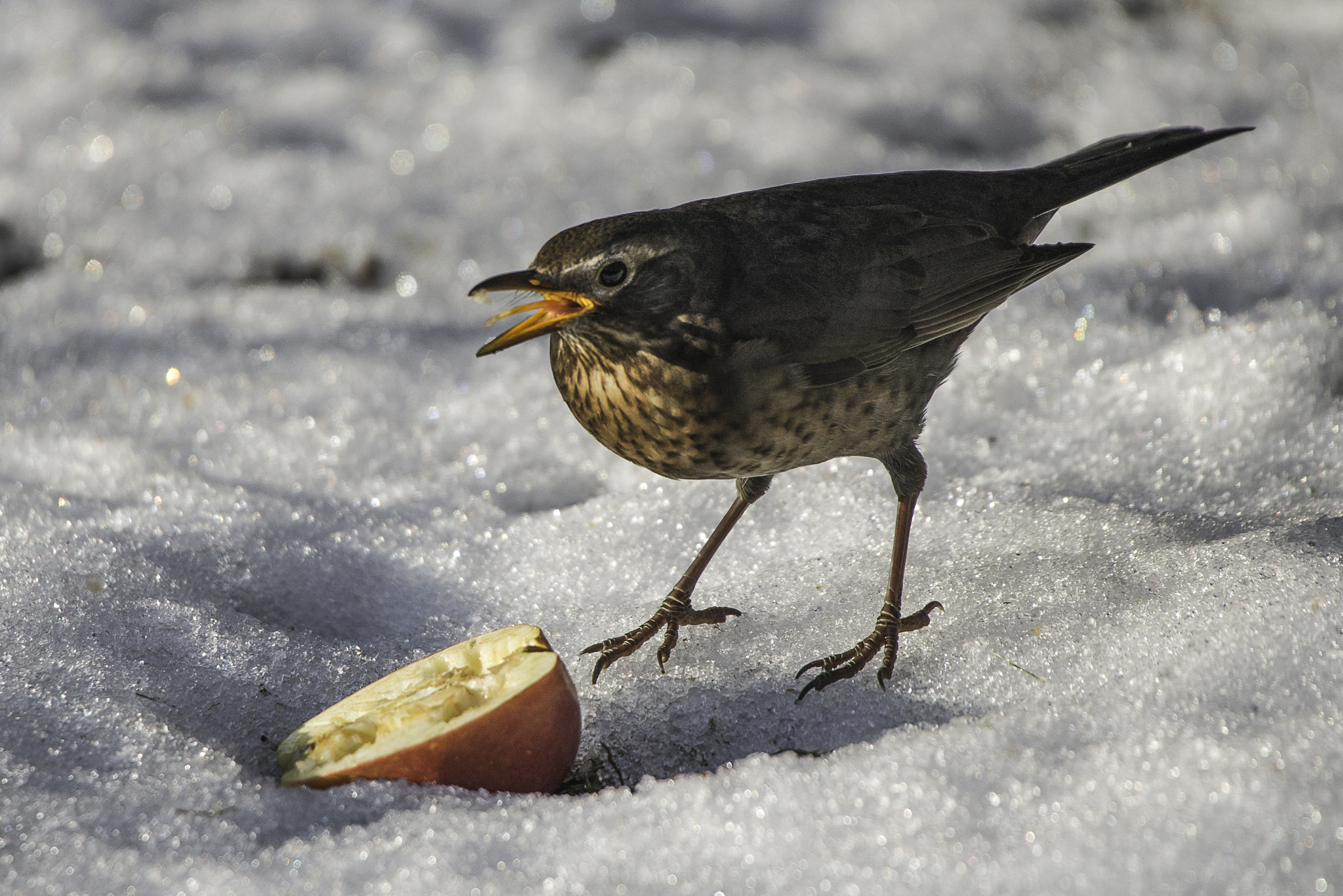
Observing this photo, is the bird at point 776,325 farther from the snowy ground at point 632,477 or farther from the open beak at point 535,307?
the snowy ground at point 632,477

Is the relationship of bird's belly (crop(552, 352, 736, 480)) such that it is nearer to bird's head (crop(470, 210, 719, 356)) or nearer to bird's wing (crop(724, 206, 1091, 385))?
bird's head (crop(470, 210, 719, 356))

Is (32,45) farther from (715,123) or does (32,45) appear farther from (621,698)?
(621,698)

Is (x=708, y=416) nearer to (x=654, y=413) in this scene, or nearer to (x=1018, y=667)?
(x=654, y=413)

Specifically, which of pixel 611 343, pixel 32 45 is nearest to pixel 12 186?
pixel 32 45

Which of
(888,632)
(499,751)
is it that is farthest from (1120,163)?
(499,751)

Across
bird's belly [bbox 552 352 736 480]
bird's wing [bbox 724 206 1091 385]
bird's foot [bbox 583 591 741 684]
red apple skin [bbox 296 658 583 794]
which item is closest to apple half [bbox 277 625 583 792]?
red apple skin [bbox 296 658 583 794]

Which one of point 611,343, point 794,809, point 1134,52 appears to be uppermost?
point 1134,52
